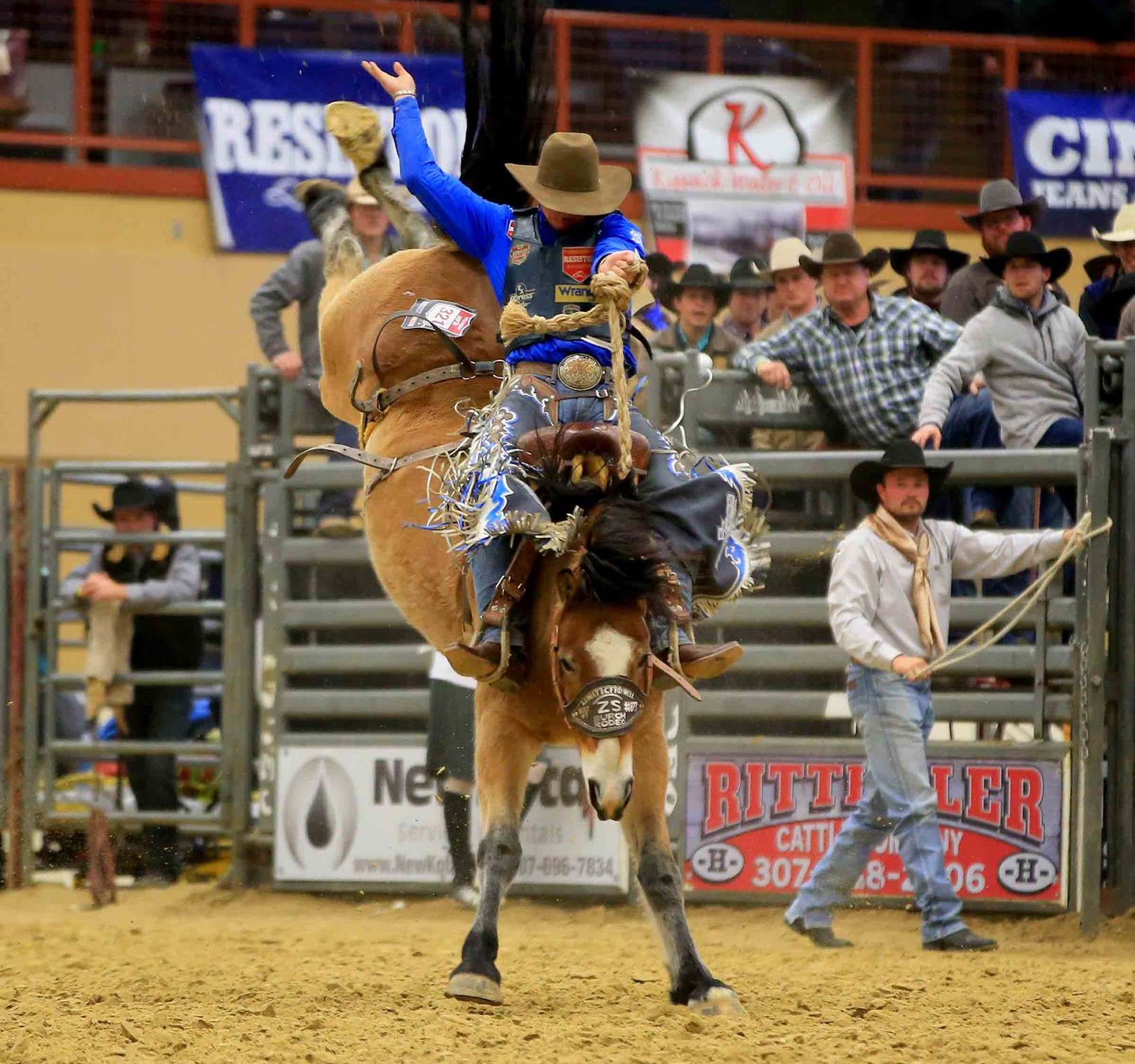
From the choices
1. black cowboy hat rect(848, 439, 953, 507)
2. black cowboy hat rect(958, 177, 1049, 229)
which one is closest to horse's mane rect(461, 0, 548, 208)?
black cowboy hat rect(848, 439, 953, 507)

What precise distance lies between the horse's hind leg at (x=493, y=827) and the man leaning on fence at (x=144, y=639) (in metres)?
4.17

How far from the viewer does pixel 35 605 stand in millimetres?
9664

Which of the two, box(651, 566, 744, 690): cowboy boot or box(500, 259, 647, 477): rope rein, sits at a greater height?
box(500, 259, 647, 477): rope rein

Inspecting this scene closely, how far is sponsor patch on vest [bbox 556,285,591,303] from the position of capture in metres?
5.80

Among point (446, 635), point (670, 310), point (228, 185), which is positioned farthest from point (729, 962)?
point (228, 185)

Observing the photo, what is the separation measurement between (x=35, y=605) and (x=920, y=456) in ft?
15.8

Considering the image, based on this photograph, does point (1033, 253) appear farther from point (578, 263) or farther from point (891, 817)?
point (578, 263)

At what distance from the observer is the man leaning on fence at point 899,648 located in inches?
289

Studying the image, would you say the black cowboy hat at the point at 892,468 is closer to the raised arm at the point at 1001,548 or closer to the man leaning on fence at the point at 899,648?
the man leaning on fence at the point at 899,648

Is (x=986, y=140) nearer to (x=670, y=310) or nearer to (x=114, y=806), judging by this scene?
(x=670, y=310)

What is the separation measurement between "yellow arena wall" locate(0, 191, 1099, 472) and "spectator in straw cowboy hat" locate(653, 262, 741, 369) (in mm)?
4720

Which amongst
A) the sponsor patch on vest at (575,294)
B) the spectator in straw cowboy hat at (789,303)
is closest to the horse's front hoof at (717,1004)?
the sponsor patch on vest at (575,294)

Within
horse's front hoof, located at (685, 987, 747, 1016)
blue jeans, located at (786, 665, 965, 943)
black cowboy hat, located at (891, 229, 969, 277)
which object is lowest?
horse's front hoof, located at (685, 987, 747, 1016)

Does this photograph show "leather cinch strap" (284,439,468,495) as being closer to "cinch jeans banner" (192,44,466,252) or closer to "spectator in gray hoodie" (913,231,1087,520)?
"spectator in gray hoodie" (913,231,1087,520)
